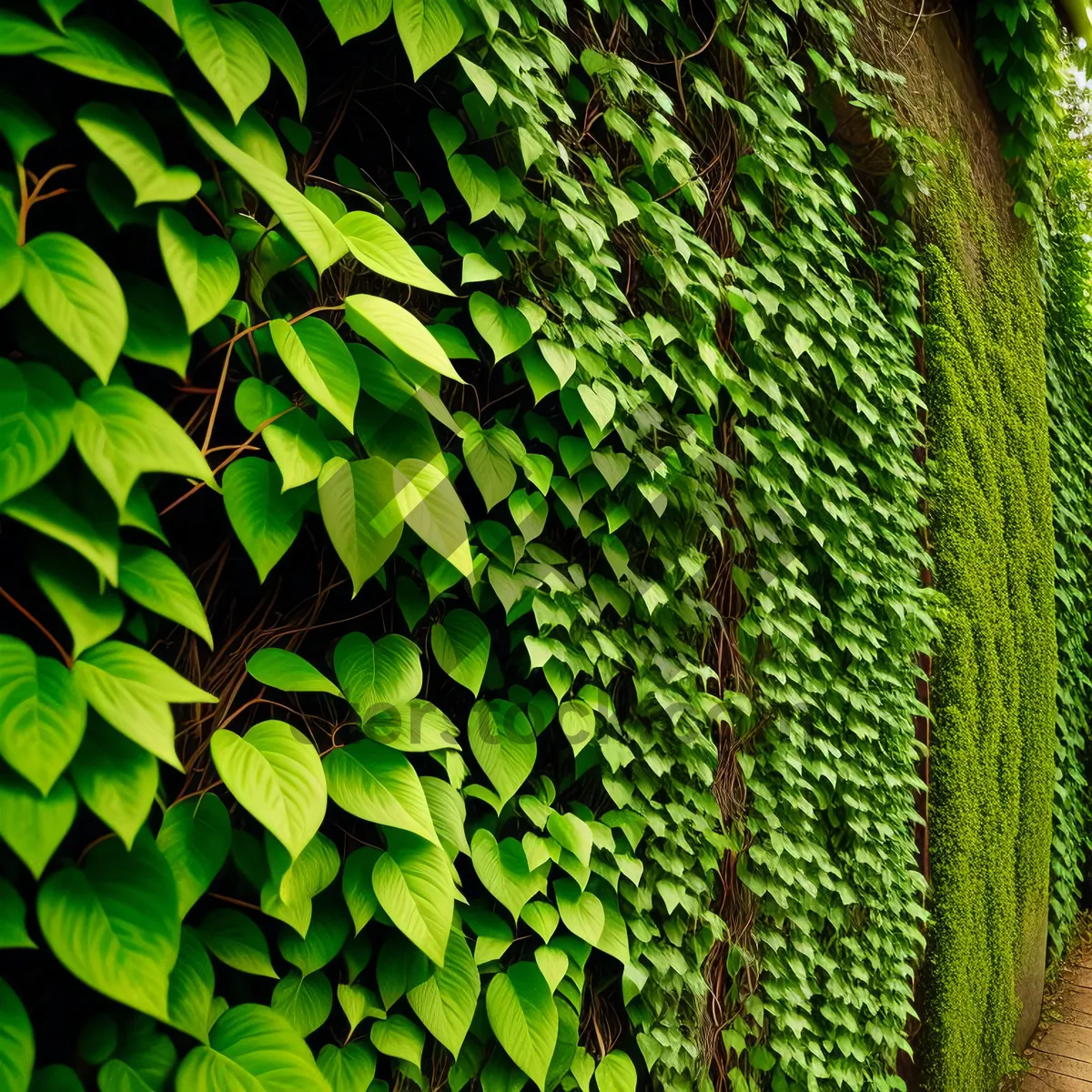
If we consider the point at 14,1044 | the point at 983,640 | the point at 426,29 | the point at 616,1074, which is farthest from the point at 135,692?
the point at 983,640

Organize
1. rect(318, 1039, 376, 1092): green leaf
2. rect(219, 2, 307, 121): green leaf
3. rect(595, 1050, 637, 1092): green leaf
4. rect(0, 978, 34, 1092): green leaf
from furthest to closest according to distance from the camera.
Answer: rect(595, 1050, 637, 1092): green leaf < rect(318, 1039, 376, 1092): green leaf < rect(219, 2, 307, 121): green leaf < rect(0, 978, 34, 1092): green leaf

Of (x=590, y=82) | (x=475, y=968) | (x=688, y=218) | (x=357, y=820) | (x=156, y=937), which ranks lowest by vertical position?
(x=475, y=968)

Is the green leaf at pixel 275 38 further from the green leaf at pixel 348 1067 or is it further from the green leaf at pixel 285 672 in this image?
the green leaf at pixel 348 1067

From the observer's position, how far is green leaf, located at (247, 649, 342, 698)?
967 mm

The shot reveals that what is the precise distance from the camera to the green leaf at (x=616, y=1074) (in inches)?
54.7

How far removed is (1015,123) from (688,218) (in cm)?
264

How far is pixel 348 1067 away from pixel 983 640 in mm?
2684

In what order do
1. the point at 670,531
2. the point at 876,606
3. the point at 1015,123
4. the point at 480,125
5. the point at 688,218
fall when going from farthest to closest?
the point at 1015,123
the point at 876,606
the point at 688,218
the point at 670,531
the point at 480,125

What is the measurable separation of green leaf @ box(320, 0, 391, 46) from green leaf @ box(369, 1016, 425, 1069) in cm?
114

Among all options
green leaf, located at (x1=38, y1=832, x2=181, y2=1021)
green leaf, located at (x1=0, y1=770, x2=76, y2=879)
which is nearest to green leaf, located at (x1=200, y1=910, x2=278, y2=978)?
green leaf, located at (x1=38, y1=832, x2=181, y2=1021)

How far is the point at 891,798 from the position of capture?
249cm

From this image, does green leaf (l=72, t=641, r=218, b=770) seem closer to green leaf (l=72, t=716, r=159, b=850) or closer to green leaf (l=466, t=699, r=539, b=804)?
green leaf (l=72, t=716, r=159, b=850)

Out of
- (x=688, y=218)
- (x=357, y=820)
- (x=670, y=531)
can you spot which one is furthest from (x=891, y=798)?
(x=357, y=820)

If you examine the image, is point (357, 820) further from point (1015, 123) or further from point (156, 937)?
point (1015, 123)
